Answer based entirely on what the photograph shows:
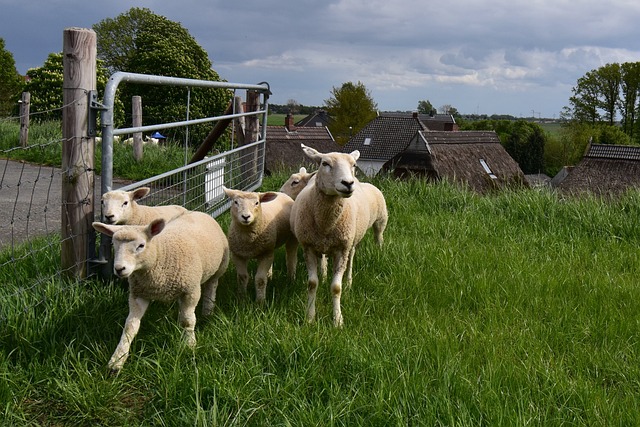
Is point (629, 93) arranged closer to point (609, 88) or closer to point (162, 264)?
point (609, 88)

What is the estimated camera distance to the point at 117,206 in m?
4.87

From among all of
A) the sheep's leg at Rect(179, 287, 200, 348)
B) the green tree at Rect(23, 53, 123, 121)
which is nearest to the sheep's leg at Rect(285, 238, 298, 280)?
the sheep's leg at Rect(179, 287, 200, 348)

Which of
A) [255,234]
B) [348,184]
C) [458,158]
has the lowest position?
[458,158]

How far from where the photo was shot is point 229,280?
18.6 ft

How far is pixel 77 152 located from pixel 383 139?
56.6 meters

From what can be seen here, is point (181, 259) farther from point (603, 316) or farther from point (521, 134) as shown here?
point (521, 134)

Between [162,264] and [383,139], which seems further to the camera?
[383,139]

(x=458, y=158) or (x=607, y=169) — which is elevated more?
(x=458, y=158)

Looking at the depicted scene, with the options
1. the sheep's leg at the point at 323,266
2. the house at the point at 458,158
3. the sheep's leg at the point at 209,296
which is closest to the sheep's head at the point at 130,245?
the sheep's leg at the point at 209,296

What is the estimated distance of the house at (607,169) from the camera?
33.9m

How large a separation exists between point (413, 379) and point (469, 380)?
33 cm

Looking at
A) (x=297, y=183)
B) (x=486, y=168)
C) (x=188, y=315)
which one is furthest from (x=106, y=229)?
(x=486, y=168)

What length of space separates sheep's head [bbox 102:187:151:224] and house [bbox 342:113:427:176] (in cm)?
5349

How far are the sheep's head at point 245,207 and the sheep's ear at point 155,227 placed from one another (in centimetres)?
102
